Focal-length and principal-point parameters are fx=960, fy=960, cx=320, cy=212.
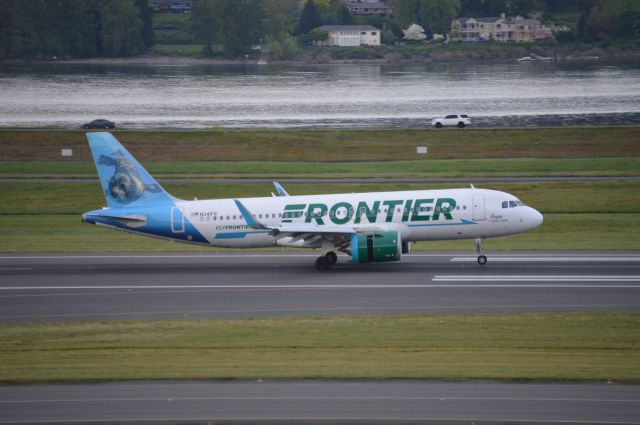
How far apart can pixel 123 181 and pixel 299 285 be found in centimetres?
1073

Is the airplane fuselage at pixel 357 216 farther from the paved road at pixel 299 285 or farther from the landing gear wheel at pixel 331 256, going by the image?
the paved road at pixel 299 285

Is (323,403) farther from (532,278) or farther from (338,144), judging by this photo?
(338,144)

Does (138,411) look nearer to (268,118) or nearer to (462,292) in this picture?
(462,292)

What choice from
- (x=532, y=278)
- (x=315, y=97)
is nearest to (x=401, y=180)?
(x=532, y=278)

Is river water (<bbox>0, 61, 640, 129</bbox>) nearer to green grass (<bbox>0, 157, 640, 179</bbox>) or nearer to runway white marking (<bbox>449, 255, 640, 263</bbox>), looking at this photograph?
green grass (<bbox>0, 157, 640, 179</bbox>)

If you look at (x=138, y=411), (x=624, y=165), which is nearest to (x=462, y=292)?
(x=138, y=411)

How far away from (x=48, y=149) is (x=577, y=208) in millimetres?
50082

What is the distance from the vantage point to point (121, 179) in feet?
149

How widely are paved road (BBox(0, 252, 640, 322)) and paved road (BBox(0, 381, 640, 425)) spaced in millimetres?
8707

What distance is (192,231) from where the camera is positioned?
148ft

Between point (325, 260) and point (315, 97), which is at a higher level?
point (325, 260)

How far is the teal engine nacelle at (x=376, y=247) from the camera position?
→ 41.9 meters

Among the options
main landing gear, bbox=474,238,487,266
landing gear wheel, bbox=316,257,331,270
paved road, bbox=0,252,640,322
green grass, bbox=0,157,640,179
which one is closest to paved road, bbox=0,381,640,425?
paved road, bbox=0,252,640,322

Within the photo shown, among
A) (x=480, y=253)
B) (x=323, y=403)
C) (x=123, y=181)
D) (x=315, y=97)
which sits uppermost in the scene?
(x=123, y=181)
